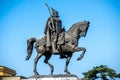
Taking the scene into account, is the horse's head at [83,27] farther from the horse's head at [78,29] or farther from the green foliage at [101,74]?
the green foliage at [101,74]

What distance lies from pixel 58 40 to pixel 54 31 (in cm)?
61

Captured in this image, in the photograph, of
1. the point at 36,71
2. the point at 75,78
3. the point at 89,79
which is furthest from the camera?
the point at 89,79

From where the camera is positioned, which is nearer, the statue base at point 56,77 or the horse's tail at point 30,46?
the statue base at point 56,77

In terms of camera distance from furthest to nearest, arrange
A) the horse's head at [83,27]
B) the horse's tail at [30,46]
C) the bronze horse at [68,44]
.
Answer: the horse's tail at [30,46]
the horse's head at [83,27]
the bronze horse at [68,44]

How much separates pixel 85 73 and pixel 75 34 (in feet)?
147

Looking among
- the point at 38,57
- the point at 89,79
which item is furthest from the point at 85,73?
the point at 38,57

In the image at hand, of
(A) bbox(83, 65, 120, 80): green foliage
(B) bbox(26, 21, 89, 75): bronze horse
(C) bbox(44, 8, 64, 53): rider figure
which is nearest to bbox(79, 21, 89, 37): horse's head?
(B) bbox(26, 21, 89, 75): bronze horse

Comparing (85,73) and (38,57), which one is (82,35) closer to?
(38,57)

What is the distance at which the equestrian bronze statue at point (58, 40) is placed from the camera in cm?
2155

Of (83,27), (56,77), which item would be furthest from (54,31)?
(56,77)

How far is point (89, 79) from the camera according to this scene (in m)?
64.9

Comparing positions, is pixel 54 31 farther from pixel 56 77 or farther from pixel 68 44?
pixel 56 77

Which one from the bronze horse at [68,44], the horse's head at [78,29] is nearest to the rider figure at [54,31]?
the bronze horse at [68,44]

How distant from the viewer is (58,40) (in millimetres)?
21609
